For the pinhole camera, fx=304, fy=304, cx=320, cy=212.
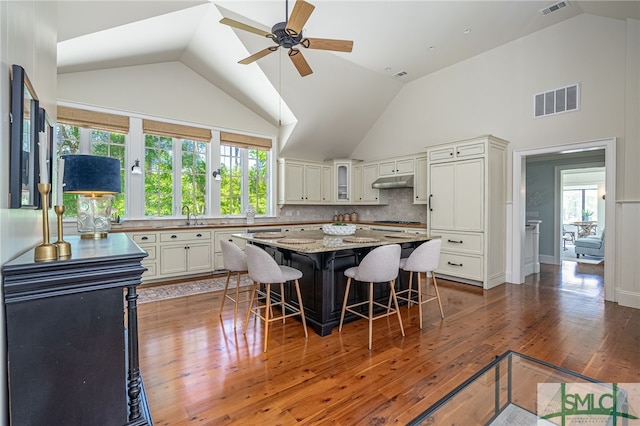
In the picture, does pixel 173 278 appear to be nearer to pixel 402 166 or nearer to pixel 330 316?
pixel 330 316

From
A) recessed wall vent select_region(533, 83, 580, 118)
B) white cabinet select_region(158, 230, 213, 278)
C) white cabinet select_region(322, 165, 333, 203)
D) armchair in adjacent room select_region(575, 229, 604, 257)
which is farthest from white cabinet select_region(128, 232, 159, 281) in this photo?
armchair in adjacent room select_region(575, 229, 604, 257)

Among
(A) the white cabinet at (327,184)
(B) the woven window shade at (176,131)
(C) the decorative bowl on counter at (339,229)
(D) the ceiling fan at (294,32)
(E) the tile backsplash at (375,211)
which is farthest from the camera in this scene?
(A) the white cabinet at (327,184)

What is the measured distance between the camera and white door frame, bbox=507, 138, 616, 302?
148 inches

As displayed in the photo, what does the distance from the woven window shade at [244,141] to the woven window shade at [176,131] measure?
31 cm

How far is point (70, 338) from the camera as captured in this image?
125 centimetres

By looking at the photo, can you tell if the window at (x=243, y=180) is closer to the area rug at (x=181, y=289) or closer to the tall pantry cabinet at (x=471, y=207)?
the area rug at (x=181, y=289)

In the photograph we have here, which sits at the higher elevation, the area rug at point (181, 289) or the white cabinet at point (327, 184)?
the white cabinet at point (327, 184)

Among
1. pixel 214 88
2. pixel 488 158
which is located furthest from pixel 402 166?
pixel 214 88

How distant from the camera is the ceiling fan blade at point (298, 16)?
2.19m

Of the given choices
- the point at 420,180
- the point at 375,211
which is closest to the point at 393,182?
the point at 420,180

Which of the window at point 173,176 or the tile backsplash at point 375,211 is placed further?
the tile backsplash at point 375,211

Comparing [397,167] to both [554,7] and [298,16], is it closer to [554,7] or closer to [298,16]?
[554,7]

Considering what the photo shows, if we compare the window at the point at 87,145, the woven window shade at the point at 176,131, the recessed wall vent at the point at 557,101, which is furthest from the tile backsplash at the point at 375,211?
the window at the point at 87,145

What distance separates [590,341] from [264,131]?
224 inches
